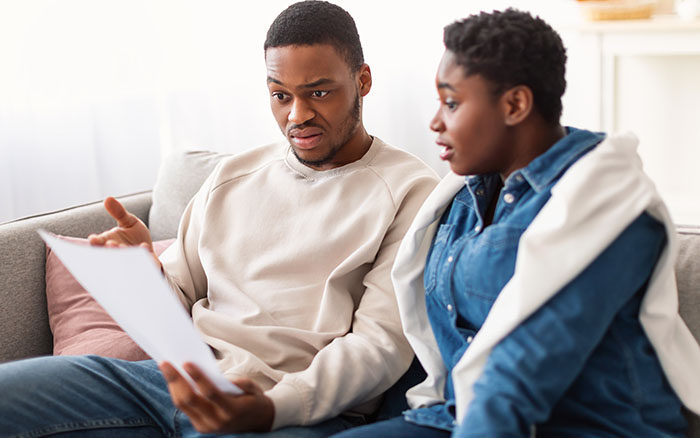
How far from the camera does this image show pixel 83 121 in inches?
114

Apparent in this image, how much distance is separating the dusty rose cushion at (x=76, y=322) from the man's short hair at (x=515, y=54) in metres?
0.92

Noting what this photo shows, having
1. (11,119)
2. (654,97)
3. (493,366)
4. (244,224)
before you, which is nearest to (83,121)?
(11,119)

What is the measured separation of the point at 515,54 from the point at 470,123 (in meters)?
0.11

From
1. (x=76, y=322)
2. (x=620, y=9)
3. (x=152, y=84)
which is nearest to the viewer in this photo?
(x=76, y=322)

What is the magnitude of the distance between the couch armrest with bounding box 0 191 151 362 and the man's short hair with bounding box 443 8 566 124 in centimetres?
109

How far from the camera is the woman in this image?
101cm

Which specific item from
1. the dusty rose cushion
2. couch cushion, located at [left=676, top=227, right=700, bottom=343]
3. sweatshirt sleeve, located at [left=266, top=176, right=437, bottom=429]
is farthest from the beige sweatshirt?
couch cushion, located at [left=676, top=227, right=700, bottom=343]

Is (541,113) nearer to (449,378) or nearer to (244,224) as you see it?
(449,378)

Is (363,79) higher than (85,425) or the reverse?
higher

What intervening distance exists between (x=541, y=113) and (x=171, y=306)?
55 centimetres

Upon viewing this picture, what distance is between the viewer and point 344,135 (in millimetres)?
1507

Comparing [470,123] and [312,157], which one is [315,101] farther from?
[470,123]

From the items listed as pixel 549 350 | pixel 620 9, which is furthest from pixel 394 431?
pixel 620 9

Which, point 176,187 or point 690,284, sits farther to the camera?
point 176,187
